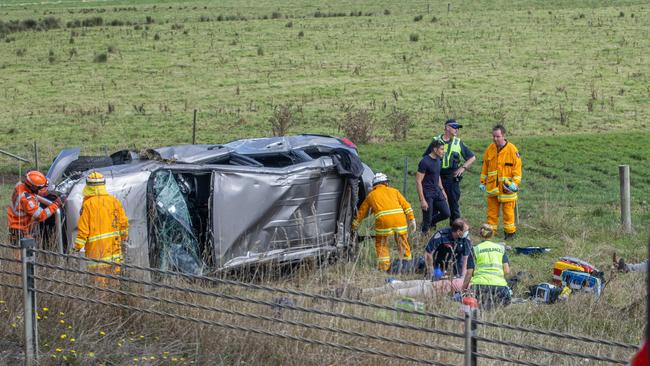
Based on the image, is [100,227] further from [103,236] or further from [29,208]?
[29,208]

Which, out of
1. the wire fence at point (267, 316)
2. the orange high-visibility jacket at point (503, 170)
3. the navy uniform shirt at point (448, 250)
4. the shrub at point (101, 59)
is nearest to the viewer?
the wire fence at point (267, 316)

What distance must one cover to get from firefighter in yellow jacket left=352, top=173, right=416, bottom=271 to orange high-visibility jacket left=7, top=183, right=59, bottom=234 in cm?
333

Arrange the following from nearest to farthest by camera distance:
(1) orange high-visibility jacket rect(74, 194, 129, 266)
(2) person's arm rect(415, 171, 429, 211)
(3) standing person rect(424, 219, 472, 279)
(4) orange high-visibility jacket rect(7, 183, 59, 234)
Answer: (1) orange high-visibility jacket rect(74, 194, 129, 266) → (4) orange high-visibility jacket rect(7, 183, 59, 234) → (3) standing person rect(424, 219, 472, 279) → (2) person's arm rect(415, 171, 429, 211)

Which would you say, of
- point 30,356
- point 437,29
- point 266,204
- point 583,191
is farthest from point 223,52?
point 30,356

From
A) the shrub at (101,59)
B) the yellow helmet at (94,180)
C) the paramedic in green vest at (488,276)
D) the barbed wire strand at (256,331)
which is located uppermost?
the shrub at (101,59)

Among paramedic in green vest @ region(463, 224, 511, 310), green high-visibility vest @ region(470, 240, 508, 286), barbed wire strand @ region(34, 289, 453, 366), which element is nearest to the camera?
barbed wire strand @ region(34, 289, 453, 366)

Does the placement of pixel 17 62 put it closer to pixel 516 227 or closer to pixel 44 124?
pixel 44 124

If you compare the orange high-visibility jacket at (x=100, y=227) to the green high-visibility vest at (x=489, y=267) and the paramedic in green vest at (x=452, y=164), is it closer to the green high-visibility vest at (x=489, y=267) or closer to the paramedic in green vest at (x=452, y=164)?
the green high-visibility vest at (x=489, y=267)

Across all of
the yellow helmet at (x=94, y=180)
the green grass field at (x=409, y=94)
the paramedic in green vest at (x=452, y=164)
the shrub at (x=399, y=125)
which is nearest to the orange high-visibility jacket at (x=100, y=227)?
the yellow helmet at (x=94, y=180)

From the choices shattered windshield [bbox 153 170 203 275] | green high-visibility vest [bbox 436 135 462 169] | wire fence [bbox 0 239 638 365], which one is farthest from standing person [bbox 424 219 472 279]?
green high-visibility vest [bbox 436 135 462 169]

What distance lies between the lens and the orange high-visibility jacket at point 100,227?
892cm

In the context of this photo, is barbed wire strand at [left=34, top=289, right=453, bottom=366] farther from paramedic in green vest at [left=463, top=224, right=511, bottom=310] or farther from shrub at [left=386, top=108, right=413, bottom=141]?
shrub at [left=386, top=108, right=413, bottom=141]

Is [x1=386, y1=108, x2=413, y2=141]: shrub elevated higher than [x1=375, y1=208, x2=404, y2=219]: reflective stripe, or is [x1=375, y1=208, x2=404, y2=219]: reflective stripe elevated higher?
[x1=375, y1=208, x2=404, y2=219]: reflective stripe

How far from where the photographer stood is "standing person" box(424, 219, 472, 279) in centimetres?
980
